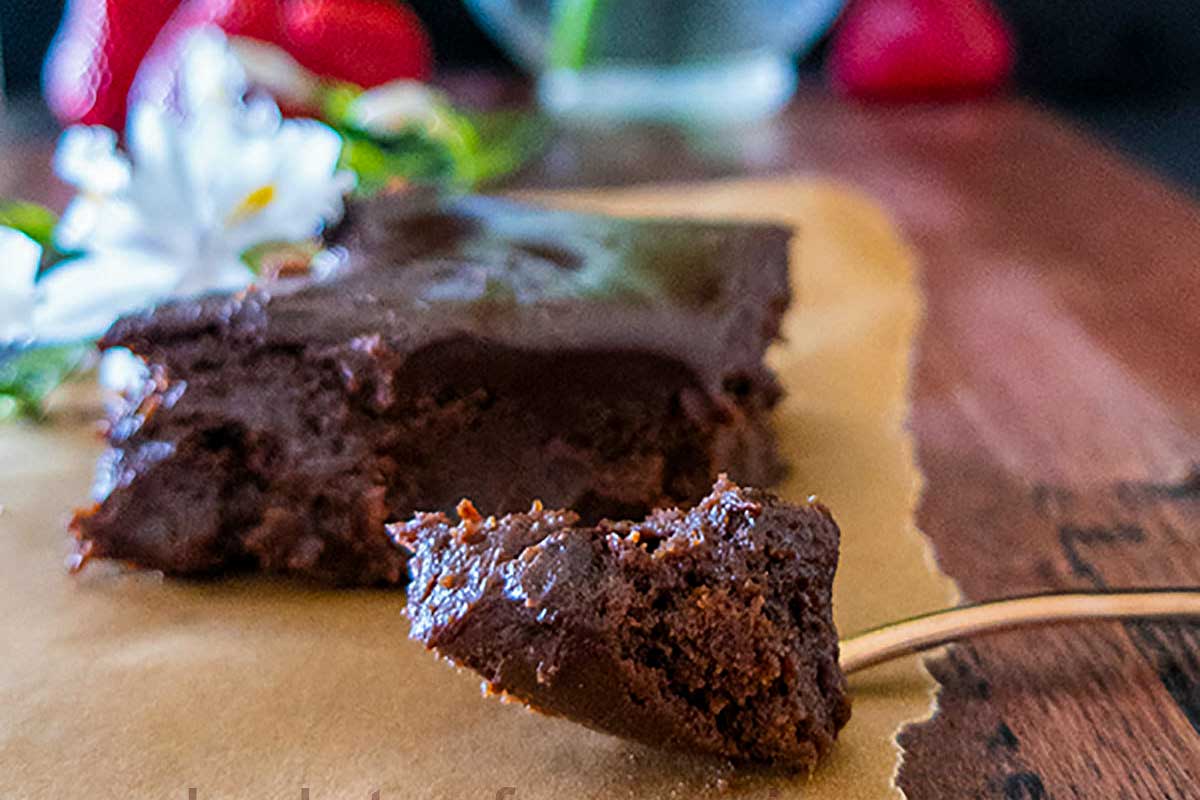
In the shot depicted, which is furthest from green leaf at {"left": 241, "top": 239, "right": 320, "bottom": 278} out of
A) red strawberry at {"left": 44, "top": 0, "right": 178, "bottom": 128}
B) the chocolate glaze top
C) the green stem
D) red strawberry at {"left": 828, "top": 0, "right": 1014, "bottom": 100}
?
red strawberry at {"left": 828, "top": 0, "right": 1014, "bottom": 100}

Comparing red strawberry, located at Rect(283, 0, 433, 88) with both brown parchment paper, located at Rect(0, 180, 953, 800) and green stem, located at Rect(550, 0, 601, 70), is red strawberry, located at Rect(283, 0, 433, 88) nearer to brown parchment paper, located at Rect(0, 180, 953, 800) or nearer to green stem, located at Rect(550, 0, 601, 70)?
green stem, located at Rect(550, 0, 601, 70)

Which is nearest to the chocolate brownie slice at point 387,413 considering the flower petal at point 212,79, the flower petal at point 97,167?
the flower petal at point 97,167

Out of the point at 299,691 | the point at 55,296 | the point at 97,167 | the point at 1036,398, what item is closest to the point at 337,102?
the point at 97,167

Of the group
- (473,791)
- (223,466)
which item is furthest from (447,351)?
(473,791)

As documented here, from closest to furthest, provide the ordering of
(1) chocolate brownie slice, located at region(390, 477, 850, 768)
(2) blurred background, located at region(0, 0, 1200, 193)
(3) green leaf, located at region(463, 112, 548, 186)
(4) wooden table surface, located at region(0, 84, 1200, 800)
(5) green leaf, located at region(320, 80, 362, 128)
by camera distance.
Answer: (1) chocolate brownie slice, located at region(390, 477, 850, 768) < (4) wooden table surface, located at region(0, 84, 1200, 800) < (5) green leaf, located at region(320, 80, 362, 128) < (3) green leaf, located at region(463, 112, 548, 186) < (2) blurred background, located at region(0, 0, 1200, 193)

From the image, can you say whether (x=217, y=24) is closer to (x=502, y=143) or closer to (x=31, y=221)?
(x=502, y=143)

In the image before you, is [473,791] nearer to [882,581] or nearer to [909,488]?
[882,581]
